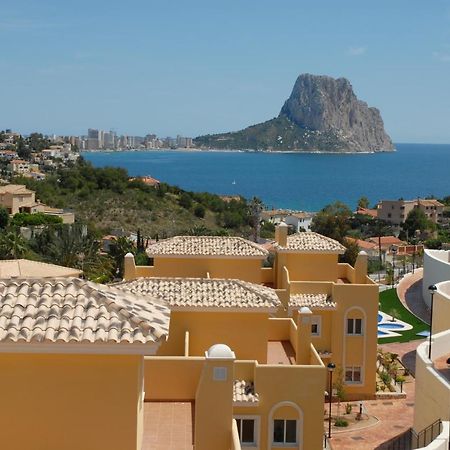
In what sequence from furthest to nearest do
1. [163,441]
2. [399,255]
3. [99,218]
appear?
[99,218]
[399,255]
[163,441]

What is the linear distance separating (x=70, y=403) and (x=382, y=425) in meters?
17.2

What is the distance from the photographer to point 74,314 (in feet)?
27.0

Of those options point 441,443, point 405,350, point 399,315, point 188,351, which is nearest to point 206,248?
point 188,351

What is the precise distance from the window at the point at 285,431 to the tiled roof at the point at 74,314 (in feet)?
23.1

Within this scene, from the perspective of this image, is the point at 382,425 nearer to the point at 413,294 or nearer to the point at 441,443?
the point at 441,443

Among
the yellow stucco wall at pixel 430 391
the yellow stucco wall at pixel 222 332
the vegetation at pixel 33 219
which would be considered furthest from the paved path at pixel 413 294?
the vegetation at pixel 33 219

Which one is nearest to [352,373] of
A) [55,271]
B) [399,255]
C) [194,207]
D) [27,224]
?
[55,271]

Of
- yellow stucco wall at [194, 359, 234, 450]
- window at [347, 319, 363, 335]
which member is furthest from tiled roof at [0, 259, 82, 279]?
yellow stucco wall at [194, 359, 234, 450]

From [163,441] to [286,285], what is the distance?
15812mm

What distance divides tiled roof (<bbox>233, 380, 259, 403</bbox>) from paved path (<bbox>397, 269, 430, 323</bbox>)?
1034 inches

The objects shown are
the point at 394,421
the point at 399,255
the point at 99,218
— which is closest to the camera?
the point at 394,421

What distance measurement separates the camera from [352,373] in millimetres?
26188

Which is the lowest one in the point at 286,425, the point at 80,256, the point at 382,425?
the point at 382,425

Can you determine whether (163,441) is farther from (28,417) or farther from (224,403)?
(28,417)
